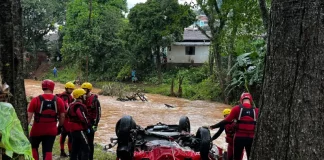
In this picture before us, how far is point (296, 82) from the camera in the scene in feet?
8.59

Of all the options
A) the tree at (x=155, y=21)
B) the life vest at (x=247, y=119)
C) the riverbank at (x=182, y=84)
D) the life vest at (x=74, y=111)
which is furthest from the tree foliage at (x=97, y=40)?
the life vest at (x=247, y=119)

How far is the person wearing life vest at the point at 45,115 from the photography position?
19.9 feet

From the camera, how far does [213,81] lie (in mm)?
26484

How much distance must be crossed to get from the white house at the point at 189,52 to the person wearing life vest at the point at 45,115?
2974 cm

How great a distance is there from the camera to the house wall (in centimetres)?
3612

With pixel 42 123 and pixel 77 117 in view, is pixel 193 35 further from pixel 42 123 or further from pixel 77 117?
pixel 42 123

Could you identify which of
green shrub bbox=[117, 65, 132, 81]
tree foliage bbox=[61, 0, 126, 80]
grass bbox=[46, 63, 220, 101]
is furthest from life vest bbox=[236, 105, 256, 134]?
tree foliage bbox=[61, 0, 126, 80]

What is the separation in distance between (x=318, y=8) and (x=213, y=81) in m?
24.1

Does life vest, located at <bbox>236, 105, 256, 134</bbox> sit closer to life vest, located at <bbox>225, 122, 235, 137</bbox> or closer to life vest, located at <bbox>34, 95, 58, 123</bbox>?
life vest, located at <bbox>225, 122, 235, 137</bbox>

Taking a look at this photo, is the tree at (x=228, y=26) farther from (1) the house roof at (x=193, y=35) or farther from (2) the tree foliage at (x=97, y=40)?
(2) the tree foliage at (x=97, y=40)

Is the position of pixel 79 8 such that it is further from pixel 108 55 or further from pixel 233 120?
pixel 233 120

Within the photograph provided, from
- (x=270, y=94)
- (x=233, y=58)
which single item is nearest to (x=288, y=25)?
(x=270, y=94)

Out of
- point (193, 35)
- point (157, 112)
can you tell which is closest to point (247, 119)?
point (157, 112)

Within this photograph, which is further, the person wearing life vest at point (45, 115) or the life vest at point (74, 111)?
the life vest at point (74, 111)
